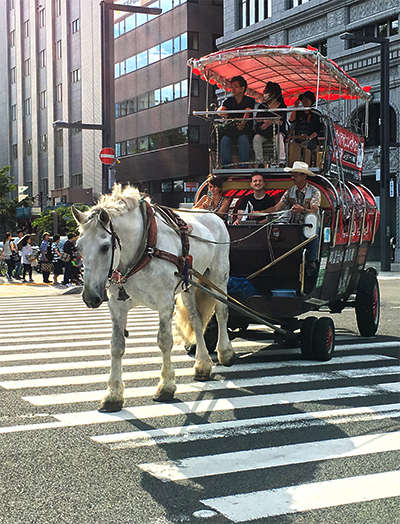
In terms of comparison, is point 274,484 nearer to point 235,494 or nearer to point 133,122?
point 235,494

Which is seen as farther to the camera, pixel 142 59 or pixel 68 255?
pixel 142 59

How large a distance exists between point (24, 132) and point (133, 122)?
24367 millimetres

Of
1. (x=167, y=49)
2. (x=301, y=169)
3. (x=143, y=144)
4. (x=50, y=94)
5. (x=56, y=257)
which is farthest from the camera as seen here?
(x=50, y=94)

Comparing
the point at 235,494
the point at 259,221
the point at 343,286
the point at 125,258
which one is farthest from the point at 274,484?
the point at 343,286

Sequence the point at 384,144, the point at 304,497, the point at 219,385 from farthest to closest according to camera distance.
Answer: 1. the point at 384,144
2. the point at 219,385
3. the point at 304,497

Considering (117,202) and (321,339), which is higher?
(117,202)

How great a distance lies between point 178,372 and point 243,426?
2304mm

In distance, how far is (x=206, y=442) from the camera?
5457 millimetres

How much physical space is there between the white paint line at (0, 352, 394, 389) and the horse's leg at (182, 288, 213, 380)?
34 centimetres

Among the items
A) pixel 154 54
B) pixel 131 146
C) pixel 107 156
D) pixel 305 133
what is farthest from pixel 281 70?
pixel 131 146

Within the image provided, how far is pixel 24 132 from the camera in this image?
240 feet

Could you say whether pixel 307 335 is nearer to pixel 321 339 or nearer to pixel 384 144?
pixel 321 339

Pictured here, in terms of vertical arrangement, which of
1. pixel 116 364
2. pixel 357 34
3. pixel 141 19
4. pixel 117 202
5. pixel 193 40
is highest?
pixel 141 19

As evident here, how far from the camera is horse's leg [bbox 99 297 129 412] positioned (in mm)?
6328
